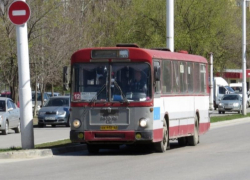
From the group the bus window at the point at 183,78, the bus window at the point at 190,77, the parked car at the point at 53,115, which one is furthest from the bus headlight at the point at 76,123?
the parked car at the point at 53,115

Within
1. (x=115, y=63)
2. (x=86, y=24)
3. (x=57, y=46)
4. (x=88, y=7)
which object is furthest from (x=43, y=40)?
(x=115, y=63)

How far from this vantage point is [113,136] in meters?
18.5

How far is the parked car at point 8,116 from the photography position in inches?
Answer: 1233

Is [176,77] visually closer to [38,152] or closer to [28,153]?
[38,152]

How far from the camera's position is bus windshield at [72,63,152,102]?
18672 millimetres

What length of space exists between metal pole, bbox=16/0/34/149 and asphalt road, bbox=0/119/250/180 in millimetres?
1159

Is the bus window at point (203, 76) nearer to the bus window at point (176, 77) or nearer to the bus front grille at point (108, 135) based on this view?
the bus window at point (176, 77)

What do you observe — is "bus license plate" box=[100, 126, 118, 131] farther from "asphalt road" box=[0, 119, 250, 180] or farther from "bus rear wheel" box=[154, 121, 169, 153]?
"bus rear wheel" box=[154, 121, 169, 153]

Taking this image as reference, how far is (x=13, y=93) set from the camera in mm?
44812

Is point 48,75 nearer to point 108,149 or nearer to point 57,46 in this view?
point 57,46

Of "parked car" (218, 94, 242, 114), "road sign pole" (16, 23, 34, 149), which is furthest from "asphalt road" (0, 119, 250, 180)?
"parked car" (218, 94, 242, 114)

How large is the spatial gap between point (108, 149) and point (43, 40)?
24.1 metres

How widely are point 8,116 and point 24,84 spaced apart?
13114 millimetres

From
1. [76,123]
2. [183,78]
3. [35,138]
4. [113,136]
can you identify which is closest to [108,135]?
[113,136]
